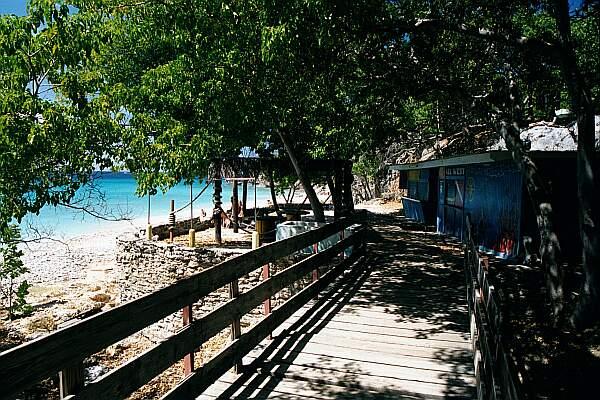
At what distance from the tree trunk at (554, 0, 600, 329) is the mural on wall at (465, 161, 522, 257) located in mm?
3497

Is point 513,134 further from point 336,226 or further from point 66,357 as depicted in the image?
point 66,357

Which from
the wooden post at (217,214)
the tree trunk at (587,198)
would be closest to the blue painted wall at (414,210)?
the wooden post at (217,214)

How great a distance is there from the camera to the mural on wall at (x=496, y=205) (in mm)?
11547

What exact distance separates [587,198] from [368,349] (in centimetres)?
431

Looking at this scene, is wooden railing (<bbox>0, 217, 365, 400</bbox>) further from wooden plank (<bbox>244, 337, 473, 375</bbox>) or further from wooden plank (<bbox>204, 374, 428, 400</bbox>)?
wooden plank (<bbox>244, 337, 473, 375</bbox>)

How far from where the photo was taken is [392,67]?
10.4m

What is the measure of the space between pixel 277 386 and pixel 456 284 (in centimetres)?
583

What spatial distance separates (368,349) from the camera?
5.32 m

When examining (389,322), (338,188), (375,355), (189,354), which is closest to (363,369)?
(375,355)

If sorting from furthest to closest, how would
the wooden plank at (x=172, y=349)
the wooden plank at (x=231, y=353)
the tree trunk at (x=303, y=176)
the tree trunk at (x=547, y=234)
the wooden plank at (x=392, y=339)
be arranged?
the tree trunk at (x=303, y=176)
the tree trunk at (x=547, y=234)
the wooden plank at (x=392, y=339)
the wooden plank at (x=231, y=353)
the wooden plank at (x=172, y=349)

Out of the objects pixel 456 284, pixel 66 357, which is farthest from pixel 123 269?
pixel 66 357

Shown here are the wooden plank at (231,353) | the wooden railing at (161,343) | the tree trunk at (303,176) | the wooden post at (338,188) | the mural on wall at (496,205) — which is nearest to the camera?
the wooden railing at (161,343)

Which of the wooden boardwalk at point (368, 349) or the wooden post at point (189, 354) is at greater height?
the wooden post at point (189, 354)

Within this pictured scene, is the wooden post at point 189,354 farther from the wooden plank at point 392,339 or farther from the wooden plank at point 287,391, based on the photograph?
the wooden plank at point 392,339
